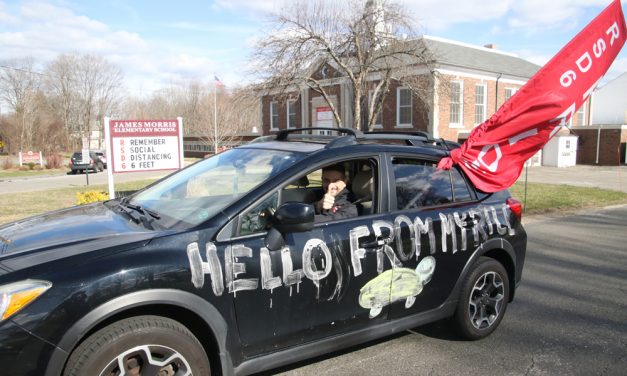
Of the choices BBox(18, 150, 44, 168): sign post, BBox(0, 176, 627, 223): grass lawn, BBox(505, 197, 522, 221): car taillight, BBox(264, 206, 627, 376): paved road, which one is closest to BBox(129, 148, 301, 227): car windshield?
BBox(264, 206, 627, 376): paved road

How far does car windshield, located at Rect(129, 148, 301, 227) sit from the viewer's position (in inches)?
116

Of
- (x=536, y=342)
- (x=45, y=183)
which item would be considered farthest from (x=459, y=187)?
(x=45, y=183)

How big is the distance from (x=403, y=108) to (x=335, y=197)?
88.4 feet

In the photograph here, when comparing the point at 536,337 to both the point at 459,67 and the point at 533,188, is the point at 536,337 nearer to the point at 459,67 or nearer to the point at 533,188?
the point at 533,188

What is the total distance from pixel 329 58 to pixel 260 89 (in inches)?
147

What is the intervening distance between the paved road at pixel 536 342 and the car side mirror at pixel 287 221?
118 centimetres

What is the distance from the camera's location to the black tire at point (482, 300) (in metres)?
3.77

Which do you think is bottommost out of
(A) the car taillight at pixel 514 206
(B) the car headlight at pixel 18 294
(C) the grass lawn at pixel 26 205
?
(C) the grass lawn at pixel 26 205

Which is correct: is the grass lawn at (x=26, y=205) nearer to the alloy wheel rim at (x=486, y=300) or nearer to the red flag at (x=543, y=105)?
the alloy wheel rim at (x=486, y=300)

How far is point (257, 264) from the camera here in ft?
8.86

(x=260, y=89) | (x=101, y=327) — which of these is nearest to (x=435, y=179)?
(x=101, y=327)

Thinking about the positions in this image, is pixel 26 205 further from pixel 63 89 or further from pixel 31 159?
pixel 63 89

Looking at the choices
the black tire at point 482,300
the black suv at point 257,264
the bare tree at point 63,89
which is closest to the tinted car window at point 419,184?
the black suv at point 257,264

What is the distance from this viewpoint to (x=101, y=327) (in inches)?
91.1
